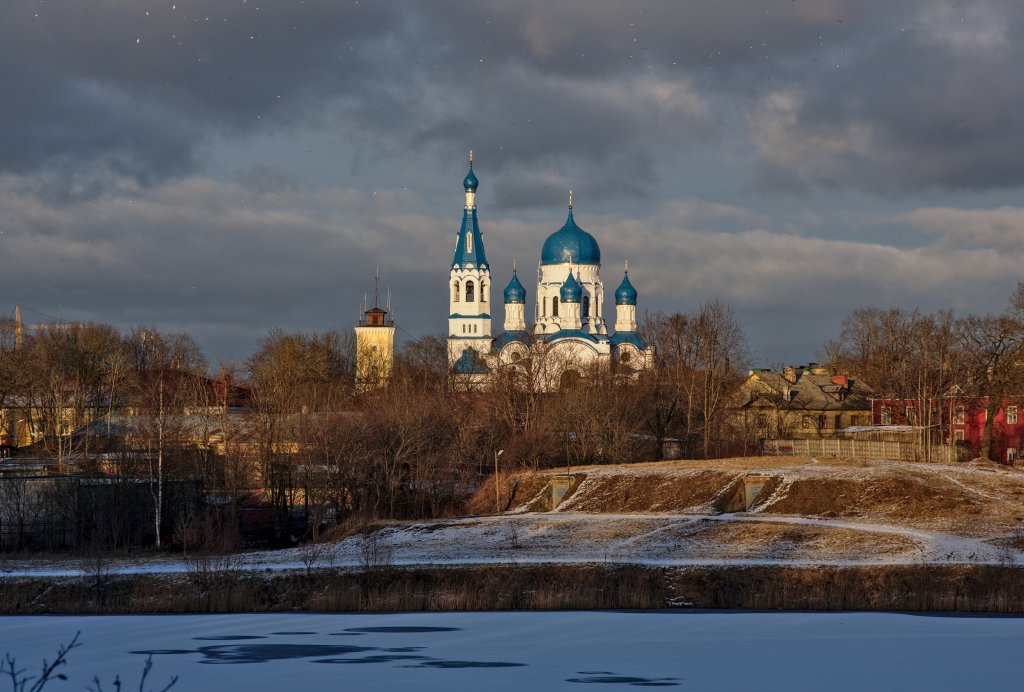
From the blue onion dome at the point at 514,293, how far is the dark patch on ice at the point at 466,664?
100829 mm

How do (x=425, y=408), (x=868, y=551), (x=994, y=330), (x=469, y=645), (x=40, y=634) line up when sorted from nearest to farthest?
(x=469, y=645) → (x=40, y=634) → (x=868, y=551) → (x=425, y=408) → (x=994, y=330)

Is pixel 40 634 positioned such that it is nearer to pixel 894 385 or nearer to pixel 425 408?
pixel 425 408

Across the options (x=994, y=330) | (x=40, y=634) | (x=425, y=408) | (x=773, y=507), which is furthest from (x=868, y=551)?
(x=994, y=330)

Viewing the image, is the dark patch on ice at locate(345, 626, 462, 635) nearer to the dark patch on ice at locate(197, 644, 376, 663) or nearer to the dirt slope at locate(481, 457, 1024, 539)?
the dark patch on ice at locate(197, 644, 376, 663)

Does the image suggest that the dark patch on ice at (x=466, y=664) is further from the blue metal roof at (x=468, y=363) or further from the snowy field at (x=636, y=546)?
the blue metal roof at (x=468, y=363)

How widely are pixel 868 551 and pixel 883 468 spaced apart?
1256 centimetres

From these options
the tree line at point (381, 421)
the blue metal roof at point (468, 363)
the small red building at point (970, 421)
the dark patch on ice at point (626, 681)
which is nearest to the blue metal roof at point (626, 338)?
the blue metal roof at point (468, 363)

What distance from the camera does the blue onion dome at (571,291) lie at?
115 meters

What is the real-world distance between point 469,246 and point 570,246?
1221 centimetres

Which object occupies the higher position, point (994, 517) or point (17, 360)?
point (17, 360)

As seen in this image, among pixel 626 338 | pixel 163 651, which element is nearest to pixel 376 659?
pixel 163 651

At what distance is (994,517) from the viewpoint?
41000 mm

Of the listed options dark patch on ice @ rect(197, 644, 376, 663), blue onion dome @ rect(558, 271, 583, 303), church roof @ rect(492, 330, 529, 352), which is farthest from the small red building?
dark patch on ice @ rect(197, 644, 376, 663)

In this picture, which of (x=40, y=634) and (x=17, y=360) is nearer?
(x=40, y=634)
